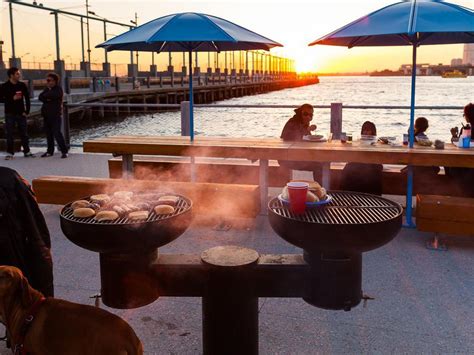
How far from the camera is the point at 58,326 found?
7.50ft

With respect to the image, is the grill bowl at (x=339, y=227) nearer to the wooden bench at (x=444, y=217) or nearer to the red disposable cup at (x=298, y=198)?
the red disposable cup at (x=298, y=198)

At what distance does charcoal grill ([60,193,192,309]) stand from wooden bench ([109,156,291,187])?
13.0 ft

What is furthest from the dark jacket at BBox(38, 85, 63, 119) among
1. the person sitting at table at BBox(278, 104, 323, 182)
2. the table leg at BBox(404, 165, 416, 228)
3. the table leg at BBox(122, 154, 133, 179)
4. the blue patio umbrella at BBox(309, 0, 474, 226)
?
the table leg at BBox(404, 165, 416, 228)

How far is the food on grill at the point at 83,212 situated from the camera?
281 centimetres

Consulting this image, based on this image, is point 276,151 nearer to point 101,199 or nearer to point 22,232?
point 101,199

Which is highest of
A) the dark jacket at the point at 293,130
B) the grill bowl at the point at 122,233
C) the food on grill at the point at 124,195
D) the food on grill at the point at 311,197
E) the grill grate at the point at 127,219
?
the dark jacket at the point at 293,130

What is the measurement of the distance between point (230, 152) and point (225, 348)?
338 cm

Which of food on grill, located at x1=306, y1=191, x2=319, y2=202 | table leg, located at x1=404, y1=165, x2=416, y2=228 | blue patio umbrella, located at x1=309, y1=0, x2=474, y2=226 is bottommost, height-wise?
table leg, located at x1=404, y1=165, x2=416, y2=228

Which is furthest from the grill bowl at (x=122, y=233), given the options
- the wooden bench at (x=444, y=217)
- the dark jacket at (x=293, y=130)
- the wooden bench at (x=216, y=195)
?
the dark jacket at (x=293, y=130)

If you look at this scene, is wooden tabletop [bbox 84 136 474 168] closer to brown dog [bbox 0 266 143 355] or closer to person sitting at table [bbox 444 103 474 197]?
person sitting at table [bbox 444 103 474 197]

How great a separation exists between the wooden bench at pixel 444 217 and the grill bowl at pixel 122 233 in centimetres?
306

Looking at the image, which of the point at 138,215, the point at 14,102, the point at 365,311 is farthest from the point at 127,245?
the point at 14,102

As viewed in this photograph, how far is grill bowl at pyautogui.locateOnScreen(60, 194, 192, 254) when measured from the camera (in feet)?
8.57

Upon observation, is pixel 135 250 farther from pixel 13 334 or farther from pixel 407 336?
pixel 407 336
